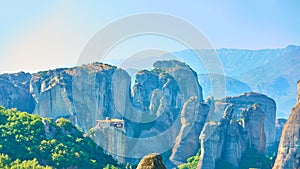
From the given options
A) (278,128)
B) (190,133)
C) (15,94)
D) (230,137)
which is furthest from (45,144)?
(278,128)

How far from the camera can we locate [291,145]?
54.7 m

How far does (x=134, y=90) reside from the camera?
8700 centimetres

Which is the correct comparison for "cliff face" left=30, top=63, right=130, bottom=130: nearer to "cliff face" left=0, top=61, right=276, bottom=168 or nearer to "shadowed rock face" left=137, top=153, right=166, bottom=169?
"cliff face" left=0, top=61, right=276, bottom=168

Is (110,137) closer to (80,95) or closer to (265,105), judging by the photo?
(80,95)

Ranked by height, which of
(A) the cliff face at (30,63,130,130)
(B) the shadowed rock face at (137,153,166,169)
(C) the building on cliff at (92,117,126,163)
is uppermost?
(A) the cliff face at (30,63,130,130)

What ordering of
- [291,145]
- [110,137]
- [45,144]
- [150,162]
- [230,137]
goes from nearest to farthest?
1. [150,162]
2. [45,144]
3. [110,137]
4. [291,145]
5. [230,137]

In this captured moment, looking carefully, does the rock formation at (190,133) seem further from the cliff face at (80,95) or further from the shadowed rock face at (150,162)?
the shadowed rock face at (150,162)

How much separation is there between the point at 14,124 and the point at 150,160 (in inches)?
1185

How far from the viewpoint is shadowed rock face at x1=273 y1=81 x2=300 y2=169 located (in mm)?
53906

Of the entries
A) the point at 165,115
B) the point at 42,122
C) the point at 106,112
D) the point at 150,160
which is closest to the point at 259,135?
the point at 165,115

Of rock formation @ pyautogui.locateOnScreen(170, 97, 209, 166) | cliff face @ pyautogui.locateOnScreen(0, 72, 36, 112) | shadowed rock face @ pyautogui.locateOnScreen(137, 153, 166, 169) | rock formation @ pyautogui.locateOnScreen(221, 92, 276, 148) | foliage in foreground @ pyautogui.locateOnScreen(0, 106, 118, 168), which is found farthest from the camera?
rock formation @ pyautogui.locateOnScreen(221, 92, 276, 148)

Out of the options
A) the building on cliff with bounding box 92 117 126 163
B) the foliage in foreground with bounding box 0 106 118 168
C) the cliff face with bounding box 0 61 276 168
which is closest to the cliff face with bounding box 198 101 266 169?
the cliff face with bounding box 0 61 276 168

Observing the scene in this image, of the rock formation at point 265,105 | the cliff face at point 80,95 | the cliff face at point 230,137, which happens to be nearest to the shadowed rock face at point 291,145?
the cliff face at point 230,137

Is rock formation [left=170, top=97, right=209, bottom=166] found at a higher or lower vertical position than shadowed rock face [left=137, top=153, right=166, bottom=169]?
lower
